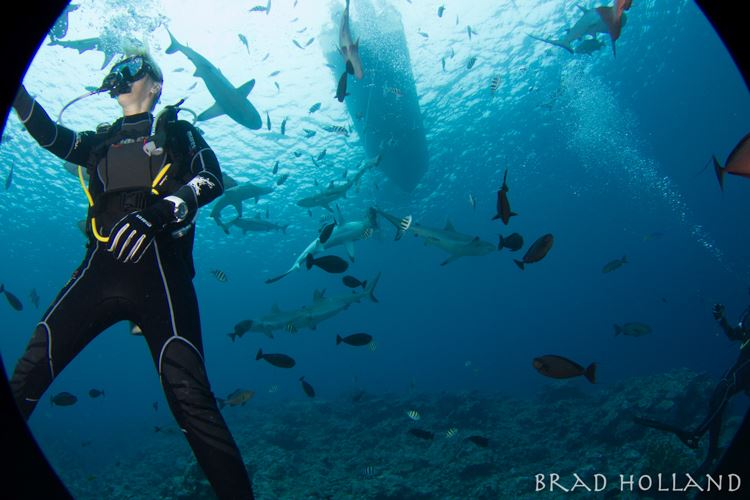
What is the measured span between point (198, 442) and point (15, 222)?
4632 cm

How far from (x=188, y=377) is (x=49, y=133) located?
2.56 m

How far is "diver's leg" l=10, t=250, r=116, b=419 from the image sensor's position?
2.44 m

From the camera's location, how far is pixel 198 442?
7.27ft

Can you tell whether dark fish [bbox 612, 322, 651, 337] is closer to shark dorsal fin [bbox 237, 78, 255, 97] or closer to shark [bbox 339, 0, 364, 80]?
shark [bbox 339, 0, 364, 80]

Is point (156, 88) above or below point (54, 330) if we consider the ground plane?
above

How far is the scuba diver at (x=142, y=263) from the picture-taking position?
2.25 meters

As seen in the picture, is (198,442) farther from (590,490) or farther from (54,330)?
(590,490)

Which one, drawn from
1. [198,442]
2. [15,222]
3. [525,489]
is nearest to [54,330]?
[198,442]

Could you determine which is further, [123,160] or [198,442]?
[123,160]

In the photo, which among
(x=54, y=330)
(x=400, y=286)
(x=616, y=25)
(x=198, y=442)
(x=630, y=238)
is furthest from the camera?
(x=630, y=238)

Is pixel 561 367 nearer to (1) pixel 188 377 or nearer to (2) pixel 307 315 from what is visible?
(1) pixel 188 377

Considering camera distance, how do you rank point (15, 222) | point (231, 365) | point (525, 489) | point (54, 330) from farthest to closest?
point (231, 365), point (15, 222), point (525, 489), point (54, 330)

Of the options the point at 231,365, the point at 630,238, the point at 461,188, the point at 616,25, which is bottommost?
the point at 231,365

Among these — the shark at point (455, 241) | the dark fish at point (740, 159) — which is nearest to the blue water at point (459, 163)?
the dark fish at point (740, 159)
